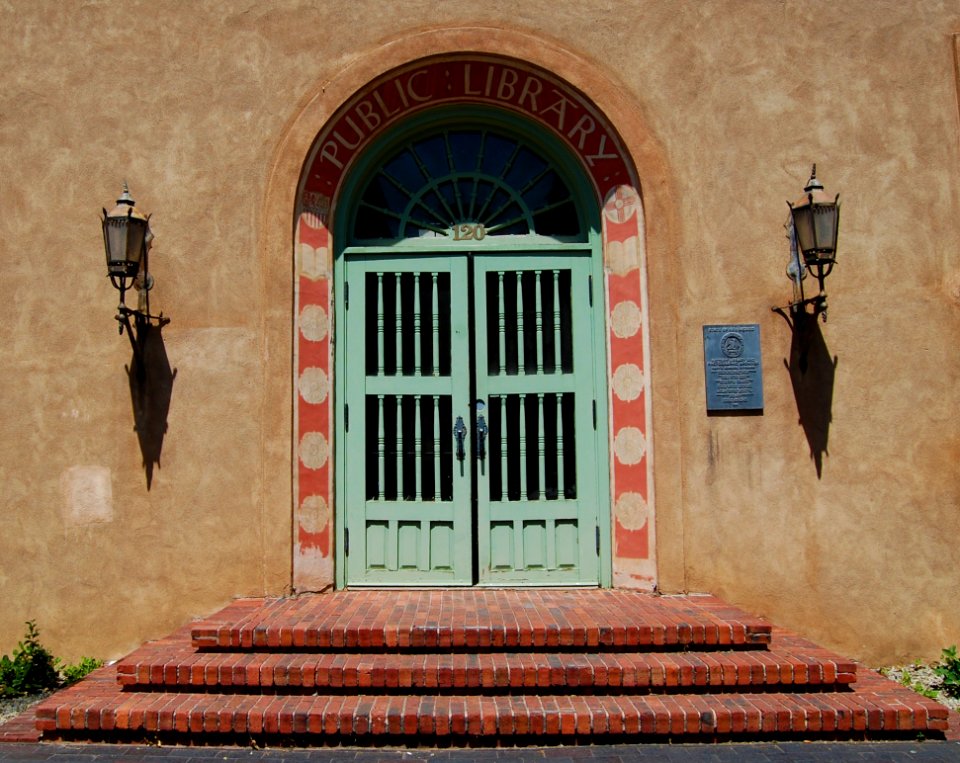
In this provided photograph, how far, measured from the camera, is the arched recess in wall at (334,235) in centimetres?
608

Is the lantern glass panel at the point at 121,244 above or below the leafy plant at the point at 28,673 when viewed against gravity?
above

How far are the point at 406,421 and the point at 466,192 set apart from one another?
1861mm

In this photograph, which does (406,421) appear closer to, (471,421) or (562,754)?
(471,421)

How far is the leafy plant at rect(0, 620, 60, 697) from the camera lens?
5434mm

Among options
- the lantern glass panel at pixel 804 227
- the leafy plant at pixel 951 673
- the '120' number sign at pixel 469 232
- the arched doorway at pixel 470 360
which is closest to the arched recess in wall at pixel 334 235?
the arched doorway at pixel 470 360

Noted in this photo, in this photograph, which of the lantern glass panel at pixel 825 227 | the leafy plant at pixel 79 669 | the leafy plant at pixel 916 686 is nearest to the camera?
the leafy plant at pixel 916 686

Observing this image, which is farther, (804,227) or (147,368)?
(147,368)

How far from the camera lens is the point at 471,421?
6285 mm

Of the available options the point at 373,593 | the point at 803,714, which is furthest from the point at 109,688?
the point at 803,714

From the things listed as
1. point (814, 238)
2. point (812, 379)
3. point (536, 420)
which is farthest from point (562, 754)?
point (814, 238)

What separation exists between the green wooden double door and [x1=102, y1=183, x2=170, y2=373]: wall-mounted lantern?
1.43 metres

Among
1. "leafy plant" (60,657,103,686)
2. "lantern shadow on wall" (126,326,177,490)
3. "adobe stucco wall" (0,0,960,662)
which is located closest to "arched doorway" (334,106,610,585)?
"adobe stucco wall" (0,0,960,662)

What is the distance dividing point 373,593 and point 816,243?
155 inches

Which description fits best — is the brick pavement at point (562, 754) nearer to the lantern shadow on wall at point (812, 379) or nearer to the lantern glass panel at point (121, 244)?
the lantern shadow on wall at point (812, 379)
